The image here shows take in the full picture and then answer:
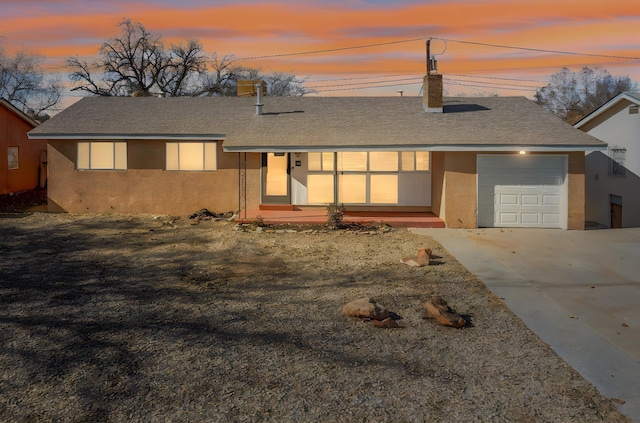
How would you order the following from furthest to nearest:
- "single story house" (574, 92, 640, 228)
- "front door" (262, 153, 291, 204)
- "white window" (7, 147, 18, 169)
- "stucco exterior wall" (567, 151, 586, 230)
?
"white window" (7, 147, 18, 169)
"single story house" (574, 92, 640, 228)
"front door" (262, 153, 291, 204)
"stucco exterior wall" (567, 151, 586, 230)

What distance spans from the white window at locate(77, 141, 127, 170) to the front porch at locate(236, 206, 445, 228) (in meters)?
4.90

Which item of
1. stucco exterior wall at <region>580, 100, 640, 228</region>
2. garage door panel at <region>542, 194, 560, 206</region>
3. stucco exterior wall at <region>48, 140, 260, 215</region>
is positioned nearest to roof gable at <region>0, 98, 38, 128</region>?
stucco exterior wall at <region>48, 140, 260, 215</region>

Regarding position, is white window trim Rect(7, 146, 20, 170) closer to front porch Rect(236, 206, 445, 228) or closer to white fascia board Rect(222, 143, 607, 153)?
white fascia board Rect(222, 143, 607, 153)

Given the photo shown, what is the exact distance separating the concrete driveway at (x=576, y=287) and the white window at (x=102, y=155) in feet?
34.7

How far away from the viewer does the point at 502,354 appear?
6559 mm

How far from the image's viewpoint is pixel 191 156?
19109 millimetres

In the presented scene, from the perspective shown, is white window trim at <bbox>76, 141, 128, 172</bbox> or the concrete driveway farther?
white window trim at <bbox>76, 141, 128, 172</bbox>

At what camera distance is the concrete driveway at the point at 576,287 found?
20.6 ft

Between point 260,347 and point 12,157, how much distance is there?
2220 cm

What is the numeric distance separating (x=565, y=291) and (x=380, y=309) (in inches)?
144

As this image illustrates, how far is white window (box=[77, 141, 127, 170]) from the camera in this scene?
1930 cm

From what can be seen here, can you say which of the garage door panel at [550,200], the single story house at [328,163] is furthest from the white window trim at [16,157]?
the garage door panel at [550,200]

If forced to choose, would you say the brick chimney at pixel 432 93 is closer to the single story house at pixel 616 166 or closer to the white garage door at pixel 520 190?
the white garage door at pixel 520 190

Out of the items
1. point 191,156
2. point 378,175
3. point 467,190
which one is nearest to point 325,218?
point 378,175
